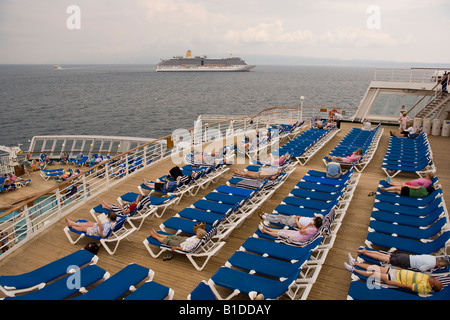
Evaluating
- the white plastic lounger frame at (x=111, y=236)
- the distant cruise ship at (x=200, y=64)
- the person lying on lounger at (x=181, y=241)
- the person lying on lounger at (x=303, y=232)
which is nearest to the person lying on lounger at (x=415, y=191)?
the person lying on lounger at (x=303, y=232)

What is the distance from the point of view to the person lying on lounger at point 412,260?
12.7ft

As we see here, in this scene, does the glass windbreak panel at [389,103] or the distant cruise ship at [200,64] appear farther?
the distant cruise ship at [200,64]

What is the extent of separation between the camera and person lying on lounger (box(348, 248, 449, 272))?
12.7ft

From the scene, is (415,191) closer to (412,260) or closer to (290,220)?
(412,260)

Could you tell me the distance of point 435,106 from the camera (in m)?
14.7

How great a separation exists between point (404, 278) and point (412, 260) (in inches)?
14.8

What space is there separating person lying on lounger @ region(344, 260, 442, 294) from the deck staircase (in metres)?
13.2

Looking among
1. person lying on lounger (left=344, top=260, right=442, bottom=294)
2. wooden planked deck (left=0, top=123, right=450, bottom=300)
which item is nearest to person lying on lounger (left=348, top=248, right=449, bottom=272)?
person lying on lounger (left=344, top=260, right=442, bottom=294)

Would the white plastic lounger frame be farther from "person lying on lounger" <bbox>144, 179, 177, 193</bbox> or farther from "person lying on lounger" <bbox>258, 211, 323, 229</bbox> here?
"person lying on lounger" <bbox>258, 211, 323, 229</bbox>

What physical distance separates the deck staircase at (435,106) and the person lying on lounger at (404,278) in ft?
43.4

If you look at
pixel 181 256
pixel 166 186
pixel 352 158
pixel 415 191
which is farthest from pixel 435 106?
pixel 181 256

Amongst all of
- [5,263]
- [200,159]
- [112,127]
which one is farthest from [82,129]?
[5,263]

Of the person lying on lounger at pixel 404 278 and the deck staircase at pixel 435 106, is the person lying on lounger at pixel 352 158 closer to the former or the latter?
the person lying on lounger at pixel 404 278
